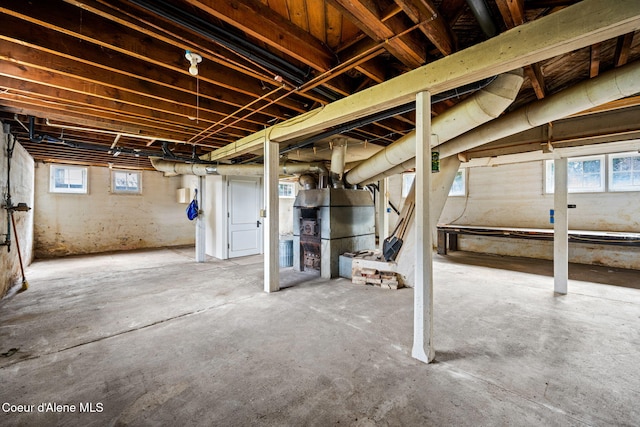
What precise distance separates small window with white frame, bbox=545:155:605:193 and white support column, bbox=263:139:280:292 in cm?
566

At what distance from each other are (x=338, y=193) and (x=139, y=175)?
6.46 metres

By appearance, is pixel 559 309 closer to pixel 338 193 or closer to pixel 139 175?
pixel 338 193

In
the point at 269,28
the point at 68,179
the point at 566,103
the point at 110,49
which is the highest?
the point at 110,49

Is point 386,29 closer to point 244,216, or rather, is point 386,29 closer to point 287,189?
point 244,216

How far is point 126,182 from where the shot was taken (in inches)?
305

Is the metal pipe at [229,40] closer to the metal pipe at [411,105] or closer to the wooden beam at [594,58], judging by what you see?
the metal pipe at [411,105]

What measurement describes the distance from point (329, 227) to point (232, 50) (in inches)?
123

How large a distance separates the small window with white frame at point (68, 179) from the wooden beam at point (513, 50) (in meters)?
7.68

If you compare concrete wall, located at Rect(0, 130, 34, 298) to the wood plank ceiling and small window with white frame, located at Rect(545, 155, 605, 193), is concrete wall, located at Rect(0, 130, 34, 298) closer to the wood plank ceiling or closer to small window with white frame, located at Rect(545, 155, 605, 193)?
the wood plank ceiling

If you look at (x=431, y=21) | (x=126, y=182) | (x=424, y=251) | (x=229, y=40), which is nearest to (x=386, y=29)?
(x=431, y=21)

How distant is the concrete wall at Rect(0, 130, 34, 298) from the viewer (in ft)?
12.1

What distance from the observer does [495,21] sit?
1.76 meters

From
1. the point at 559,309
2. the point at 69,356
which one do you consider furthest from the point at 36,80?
the point at 559,309

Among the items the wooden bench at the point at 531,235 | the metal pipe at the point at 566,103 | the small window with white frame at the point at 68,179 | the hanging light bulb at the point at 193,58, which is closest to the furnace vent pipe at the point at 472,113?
the metal pipe at the point at 566,103
